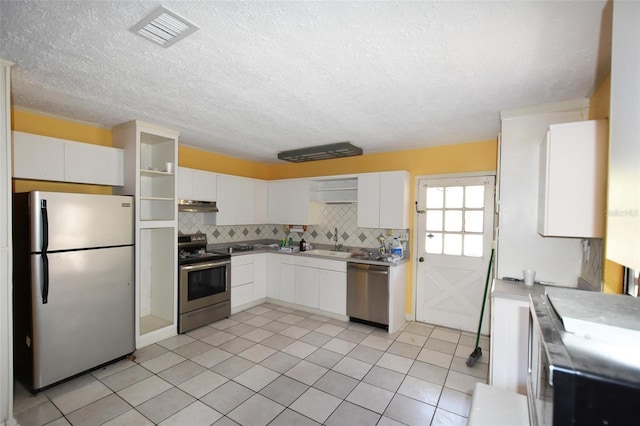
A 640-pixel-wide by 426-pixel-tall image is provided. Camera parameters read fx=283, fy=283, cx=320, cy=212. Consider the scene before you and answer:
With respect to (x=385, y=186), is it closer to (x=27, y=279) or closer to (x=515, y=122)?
(x=515, y=122)

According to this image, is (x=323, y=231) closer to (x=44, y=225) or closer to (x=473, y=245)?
(x=473, y=245)

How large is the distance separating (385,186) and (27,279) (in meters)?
3.77

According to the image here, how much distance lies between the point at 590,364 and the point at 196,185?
4.01m

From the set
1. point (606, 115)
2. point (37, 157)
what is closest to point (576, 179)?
point (606, 115)

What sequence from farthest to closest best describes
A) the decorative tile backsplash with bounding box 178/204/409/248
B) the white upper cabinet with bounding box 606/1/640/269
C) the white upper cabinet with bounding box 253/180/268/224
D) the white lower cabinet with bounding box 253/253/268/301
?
the white upper cabinet with bounding box 253/180/268/224 < the white lower cabinet with bounding box 253/253/268/301 < the decorative tile backsplash with bounding box 178/204/409/248 < the white upper cabinet with bounding box 606/1/640/269

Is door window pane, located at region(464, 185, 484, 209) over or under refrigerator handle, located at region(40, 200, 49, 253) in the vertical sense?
over

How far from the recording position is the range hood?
3.68 metres

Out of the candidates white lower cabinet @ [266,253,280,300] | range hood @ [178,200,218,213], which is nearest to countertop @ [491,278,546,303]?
white lower cabinet @ [266,253,280,300]

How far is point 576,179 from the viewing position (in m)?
1.85

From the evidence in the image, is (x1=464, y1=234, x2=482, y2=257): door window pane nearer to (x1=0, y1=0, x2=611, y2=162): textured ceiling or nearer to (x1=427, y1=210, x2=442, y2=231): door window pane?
(x1=427, y1=210, x2=442, y2=231): door window pane

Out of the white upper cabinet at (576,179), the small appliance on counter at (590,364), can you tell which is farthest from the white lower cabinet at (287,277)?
the small appliance on counter at (590,364)

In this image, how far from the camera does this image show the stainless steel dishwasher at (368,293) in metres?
3.62

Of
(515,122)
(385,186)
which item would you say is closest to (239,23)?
(515,122)

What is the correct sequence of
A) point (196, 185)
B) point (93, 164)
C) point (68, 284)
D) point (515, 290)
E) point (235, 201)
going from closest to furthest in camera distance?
point (515, 290) → point (68, 284) → point (93, 164) → point (196, 185) → point (235, 201)
